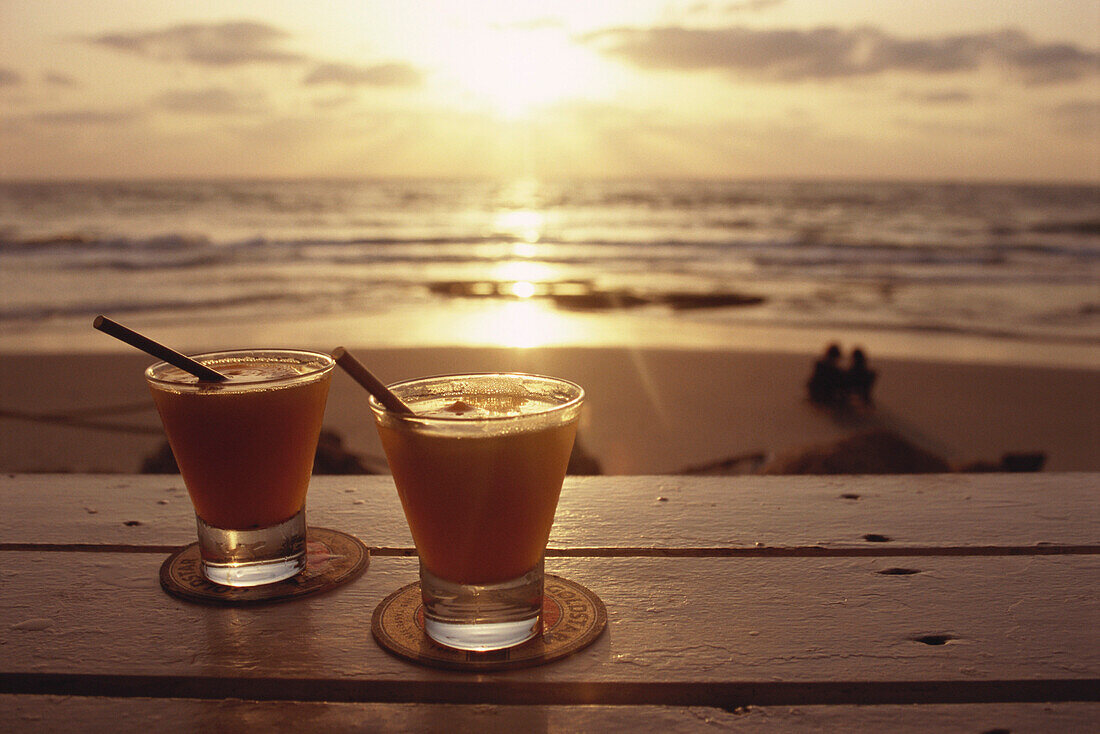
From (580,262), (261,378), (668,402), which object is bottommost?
(668,402)

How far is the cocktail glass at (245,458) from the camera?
1.16 metres

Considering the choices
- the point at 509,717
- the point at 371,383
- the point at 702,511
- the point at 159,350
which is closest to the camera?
the point at 509,717

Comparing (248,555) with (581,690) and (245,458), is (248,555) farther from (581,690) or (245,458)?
(581,690)

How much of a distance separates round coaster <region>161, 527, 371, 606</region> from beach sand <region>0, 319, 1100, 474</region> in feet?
11.4

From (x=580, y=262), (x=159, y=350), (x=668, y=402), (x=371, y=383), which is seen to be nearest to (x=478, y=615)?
(x=371, y=383)

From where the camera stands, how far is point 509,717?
0.86 metres

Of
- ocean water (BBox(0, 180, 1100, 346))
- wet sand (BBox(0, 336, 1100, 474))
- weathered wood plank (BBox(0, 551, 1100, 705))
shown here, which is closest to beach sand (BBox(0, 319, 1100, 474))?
wet sand (BBox(0, 336, 1100, 474))

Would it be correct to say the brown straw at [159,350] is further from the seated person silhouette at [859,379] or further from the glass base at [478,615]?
the seated person silhouette at [859,379]

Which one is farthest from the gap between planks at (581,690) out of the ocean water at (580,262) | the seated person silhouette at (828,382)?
the ocean water at (580,262)

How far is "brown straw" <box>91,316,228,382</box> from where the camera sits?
1074 millimetres

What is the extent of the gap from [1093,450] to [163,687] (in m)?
6.57

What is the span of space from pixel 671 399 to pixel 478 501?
5.95m

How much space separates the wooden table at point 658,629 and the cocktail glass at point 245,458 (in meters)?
0.10

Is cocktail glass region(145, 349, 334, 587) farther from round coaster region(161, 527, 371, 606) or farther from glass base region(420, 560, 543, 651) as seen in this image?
glass base region(420, 560, 543, 651)
